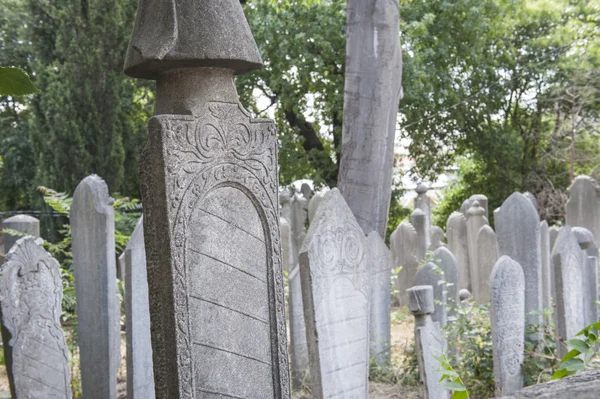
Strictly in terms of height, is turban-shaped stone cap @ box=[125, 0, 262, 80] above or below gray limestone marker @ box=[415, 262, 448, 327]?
above

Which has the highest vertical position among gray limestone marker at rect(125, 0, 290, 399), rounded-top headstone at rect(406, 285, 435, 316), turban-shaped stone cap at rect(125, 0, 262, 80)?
turban-shaped stone cap at rect(125, 0, 262, 80)

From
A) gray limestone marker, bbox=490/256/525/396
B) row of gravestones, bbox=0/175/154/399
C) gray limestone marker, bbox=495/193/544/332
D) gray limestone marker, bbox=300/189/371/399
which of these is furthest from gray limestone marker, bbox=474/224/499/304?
row of gravestones, bbox=0/175/154/399

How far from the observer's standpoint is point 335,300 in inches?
200

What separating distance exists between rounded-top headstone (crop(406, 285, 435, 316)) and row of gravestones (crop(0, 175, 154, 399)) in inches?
74.9

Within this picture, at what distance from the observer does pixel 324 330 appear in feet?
16.3

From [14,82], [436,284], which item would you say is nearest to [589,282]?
[436,284]

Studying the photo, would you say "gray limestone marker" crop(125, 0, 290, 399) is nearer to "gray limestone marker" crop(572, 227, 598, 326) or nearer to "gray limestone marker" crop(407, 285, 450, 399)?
"gray limestone marker" crop(407, 285, 450, 399)

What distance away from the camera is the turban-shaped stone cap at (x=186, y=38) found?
3725 millimetres

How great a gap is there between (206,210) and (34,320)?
1.96 metres

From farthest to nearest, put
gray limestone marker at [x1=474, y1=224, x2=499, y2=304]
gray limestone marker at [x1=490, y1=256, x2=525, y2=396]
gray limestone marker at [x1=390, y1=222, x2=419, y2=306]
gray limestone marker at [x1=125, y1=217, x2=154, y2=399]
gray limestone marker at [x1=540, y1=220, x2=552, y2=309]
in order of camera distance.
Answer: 1. gray limestone marker at [x1=390, y1=222, x2=419, y2=306]
2. gray limestone marker at [x1=474, y1=224, x2=499, y2=304]
3. gray limestone marker at [x1=540, y1=220, x2=552, y2=309]
4. gray limestone marker at [x1=490, y1=256, x2=525, y2=396]
5. gray limestone marker at [x1=125, y1=217, x2=154, y2=399]

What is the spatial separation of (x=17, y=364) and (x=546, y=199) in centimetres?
1850

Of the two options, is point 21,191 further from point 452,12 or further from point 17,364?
point 17,364

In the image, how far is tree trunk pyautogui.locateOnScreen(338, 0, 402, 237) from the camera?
25.7 feet

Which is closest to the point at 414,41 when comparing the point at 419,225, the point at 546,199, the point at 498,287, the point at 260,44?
the point at 260,44
